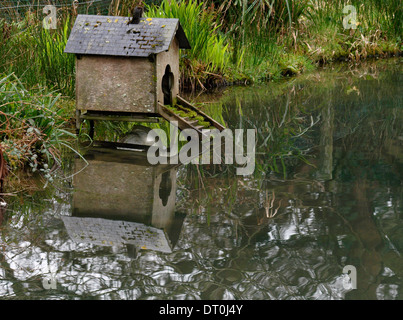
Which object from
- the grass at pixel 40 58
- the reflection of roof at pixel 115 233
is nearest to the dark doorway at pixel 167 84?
the grass at pixel 40 58

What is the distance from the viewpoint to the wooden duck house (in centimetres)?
698

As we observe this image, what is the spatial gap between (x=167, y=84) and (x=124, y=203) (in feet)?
10.2

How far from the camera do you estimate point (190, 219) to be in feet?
15.2

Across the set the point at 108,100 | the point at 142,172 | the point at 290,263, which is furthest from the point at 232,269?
the point at 108,100

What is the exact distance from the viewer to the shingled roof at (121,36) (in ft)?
22.7

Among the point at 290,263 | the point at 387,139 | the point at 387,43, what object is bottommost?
the point at 387,43

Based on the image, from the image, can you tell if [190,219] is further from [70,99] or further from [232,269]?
[70,99]

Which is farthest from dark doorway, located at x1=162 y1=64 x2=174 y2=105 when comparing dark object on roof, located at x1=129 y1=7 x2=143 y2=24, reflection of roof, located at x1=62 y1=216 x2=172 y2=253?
reflection of roof, located at x1=62 y1=216 x2=172 y2=253

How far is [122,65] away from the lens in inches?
280

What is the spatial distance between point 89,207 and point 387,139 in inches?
143
